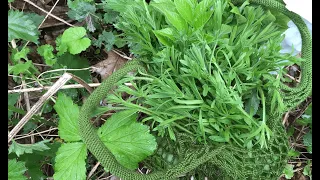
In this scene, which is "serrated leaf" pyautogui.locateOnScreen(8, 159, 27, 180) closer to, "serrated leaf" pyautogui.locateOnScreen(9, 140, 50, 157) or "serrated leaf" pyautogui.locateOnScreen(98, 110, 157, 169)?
"serrated leaf" pyautogui.locateOnScreen(9, 140, 50, 157)

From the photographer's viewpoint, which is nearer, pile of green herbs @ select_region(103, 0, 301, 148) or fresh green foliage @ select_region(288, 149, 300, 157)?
pile of green herbs @ select_region(103, 0, 301, 148)

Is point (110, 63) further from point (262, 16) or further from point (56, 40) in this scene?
point (262, 16)

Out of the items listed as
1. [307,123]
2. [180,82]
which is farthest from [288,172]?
[180,82]

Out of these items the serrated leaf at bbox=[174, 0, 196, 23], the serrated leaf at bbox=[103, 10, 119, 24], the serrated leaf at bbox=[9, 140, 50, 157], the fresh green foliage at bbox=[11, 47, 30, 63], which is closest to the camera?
the serrated leaf at bbox=[174, 0, 196, 23]

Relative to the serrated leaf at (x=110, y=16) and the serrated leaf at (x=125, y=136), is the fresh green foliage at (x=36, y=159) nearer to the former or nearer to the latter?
the serrated leaf at (x=125, y=136)

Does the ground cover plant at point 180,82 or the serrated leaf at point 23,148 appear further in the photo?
the serrated leaf at point 23,148

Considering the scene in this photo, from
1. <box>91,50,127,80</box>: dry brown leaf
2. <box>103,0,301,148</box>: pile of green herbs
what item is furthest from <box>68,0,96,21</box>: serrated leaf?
<box>103,0,301,148</box>: pile of green herbs

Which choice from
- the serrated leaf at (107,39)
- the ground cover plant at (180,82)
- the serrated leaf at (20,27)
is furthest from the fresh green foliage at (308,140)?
the serrated leaf at (20,27)
